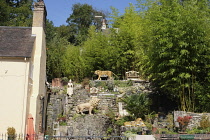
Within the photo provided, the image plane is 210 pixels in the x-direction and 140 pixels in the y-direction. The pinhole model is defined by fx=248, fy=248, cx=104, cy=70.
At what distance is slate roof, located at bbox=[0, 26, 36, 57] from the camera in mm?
13242

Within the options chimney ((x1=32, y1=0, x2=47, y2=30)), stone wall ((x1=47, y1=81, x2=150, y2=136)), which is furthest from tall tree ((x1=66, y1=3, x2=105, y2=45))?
chimney ((x1=32, y1=0, x2=47, y2=30))

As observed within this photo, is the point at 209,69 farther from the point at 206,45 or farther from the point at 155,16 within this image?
the point at 155,16

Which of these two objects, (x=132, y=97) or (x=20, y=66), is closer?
(x=20, y=66)

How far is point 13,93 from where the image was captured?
12953mm

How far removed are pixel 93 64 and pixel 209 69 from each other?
1467 centimetres

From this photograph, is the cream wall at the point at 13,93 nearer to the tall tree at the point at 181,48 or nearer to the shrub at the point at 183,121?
the tall tree at the point at 181,48

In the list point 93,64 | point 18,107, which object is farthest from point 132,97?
point 93,64

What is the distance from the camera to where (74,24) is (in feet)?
167

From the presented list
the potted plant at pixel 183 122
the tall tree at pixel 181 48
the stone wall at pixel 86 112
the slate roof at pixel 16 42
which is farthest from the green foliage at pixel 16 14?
the potted plant at pixel 183 122

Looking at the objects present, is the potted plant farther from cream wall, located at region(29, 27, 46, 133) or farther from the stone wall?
cream wall, located at region(29, 27, 46, 133)

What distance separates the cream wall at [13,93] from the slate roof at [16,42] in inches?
15.0

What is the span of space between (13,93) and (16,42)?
3.09 meters

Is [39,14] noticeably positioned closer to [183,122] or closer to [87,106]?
[87,106]

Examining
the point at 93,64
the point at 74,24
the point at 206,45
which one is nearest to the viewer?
the point at 206,45
